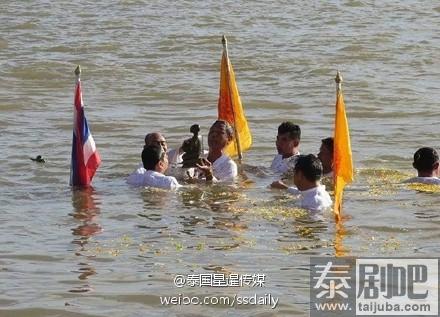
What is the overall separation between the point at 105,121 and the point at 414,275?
28.2ft

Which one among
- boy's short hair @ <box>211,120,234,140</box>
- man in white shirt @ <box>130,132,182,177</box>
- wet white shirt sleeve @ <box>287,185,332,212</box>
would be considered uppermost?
boy's short hair @ <box>211,120,234,140</box>

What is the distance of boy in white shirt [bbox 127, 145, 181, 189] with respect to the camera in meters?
12.5

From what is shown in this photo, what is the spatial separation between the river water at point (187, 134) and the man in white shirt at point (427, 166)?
206 mm

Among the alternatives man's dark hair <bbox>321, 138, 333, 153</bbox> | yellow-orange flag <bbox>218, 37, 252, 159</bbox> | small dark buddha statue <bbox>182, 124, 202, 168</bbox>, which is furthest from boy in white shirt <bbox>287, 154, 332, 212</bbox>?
yellow-orange flag <bbox>218, 37, 252, 159</bbox>

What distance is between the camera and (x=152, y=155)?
12.5 m

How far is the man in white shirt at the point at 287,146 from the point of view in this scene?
44.4 feet

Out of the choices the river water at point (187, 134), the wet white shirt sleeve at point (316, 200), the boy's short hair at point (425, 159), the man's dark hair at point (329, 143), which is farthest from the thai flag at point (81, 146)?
the boy's short hair at point (425, 159)

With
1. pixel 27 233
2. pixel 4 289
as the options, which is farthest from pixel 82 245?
pixel 4 289

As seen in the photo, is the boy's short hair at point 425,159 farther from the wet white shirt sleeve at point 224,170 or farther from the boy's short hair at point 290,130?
the wet white shirt sleeve at point 224,170

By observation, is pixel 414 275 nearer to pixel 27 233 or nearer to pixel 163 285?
pixel 163 285

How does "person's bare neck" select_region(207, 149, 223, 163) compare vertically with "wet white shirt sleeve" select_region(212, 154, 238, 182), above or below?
above

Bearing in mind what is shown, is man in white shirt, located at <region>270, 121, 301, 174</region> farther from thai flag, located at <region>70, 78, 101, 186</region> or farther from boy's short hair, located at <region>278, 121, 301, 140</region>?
thai flag, located at <region>70, 78, 101, 186</region>

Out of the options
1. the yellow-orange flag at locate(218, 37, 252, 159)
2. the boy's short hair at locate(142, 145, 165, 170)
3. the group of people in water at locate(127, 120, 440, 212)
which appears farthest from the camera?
the yellow-orange flag at locate(218, 37, 252, 159)

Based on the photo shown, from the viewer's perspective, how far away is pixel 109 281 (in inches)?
361
